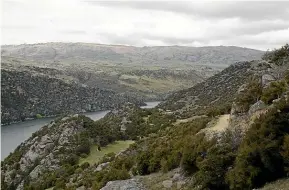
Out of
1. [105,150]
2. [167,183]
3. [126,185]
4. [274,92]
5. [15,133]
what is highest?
[274,92]

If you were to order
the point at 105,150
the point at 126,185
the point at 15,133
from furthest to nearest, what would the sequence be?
the point at 15,133, the point at 105,150, the point at 126,185

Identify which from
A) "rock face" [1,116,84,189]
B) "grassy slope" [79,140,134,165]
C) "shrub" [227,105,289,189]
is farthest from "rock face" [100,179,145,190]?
"rock face" [1,116,84,189]

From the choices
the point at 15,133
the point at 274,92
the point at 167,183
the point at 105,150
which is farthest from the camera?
the point at 15,133

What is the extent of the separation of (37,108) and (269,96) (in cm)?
18027

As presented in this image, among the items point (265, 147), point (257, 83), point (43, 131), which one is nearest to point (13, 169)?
point (43, 131)

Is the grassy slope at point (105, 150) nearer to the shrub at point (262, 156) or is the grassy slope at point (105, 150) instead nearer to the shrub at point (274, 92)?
the shrub at point (274, 92)

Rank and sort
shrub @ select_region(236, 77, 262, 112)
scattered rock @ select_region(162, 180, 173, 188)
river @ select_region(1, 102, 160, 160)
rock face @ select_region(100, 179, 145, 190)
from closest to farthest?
scattered rock @ select_region(162, 180, 173, 188) < rock face @ select_region(100, 179, 145, 190) < shrub @ select_region(236, 77, 262, 112) < river @ select_region(1, 102, 160, 160)

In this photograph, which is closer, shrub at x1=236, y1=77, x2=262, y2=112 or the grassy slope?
shrub at x1=236, y1=77, x2=262, y2=112

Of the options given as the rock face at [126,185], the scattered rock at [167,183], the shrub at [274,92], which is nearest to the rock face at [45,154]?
the rock face at [126,185]

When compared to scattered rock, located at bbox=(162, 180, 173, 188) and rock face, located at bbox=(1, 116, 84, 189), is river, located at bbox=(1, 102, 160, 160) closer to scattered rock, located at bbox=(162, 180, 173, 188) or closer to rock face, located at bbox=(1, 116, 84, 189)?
rock face, located at bbox=(1, 116, 84, 189)

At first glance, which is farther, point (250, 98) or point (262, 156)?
point (250, 98)

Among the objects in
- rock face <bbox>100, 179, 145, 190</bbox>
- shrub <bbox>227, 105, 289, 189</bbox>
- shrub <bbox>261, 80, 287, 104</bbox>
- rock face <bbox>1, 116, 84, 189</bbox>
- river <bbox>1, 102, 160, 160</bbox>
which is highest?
shrub <bbox>261, 80, 287, 104</bbox>

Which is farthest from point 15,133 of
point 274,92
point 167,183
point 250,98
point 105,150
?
point 274,92

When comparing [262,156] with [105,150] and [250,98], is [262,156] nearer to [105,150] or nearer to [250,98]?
[250,98]
